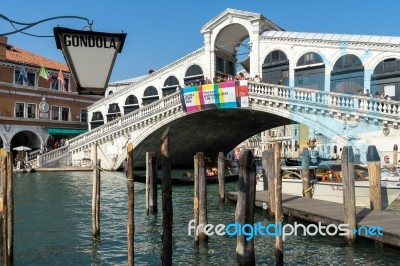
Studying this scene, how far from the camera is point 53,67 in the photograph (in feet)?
Answer: 96.0

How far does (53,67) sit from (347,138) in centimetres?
2046

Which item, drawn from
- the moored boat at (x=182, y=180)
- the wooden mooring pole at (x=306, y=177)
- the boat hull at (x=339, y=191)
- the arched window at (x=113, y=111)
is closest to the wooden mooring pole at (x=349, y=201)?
the boat hull at (x=339, y=191)

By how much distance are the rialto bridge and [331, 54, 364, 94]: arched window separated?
1.6 inches

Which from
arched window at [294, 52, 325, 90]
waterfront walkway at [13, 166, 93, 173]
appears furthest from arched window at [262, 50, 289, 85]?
waterfront walkway at [13, 166, 93, 173]

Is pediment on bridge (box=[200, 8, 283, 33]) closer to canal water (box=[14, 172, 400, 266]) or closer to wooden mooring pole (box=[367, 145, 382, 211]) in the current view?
canal water (box=[14, 172, 400, 266])

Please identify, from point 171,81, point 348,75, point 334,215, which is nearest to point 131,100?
point 171,81

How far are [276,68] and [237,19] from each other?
317cm

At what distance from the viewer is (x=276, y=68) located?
20.5 meters

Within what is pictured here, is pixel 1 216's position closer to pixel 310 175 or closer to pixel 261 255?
pixel 261 255

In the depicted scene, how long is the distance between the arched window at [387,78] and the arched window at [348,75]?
545mm

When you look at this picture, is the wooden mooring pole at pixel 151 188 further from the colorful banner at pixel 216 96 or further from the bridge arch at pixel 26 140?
the bridge arch at pixel 26 140

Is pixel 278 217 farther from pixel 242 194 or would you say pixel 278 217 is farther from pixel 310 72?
pixel 310 72

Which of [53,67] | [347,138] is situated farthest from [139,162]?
[347,138]

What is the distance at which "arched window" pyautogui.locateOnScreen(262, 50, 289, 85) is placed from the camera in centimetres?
2011
